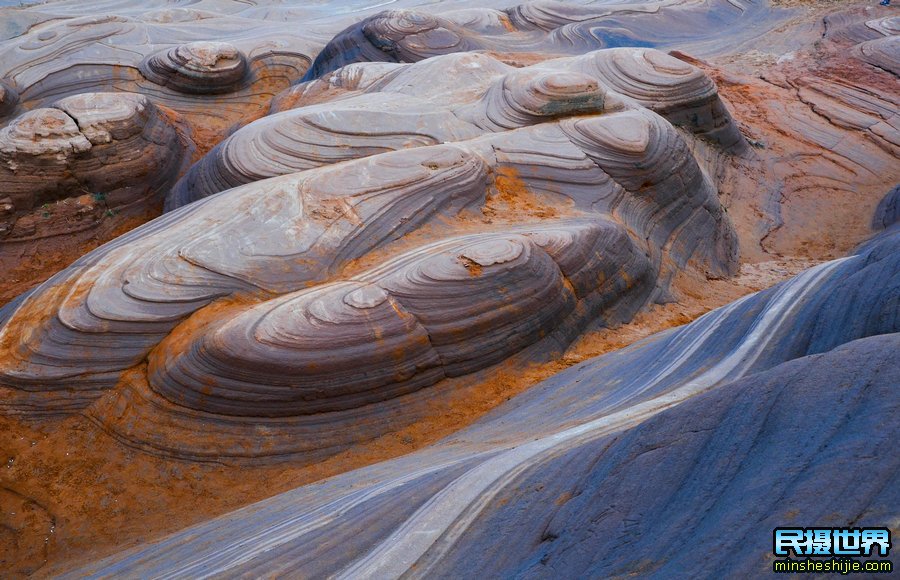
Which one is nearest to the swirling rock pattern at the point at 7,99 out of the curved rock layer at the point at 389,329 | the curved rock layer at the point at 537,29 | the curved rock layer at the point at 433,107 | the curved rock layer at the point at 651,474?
the curved rock layer at the point at 433,107

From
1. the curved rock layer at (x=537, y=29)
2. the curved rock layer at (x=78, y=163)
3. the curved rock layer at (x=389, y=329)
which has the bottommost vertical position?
the curved rock layer at (x=389, y=329)

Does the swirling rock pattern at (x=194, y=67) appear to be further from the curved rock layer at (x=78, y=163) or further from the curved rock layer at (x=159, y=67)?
the curved rock layer at (x=78, y=163)

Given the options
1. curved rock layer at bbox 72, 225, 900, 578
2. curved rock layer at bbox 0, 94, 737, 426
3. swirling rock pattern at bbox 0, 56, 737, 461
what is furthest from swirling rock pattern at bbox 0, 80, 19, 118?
curved rock layer at bbox 72, 225, 900, 578

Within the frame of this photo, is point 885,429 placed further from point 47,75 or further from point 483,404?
point 47,75

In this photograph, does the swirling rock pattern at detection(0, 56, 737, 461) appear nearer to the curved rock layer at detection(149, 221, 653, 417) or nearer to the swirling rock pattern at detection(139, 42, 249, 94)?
the curved rock layer at detection(149, 221, 653, 417)

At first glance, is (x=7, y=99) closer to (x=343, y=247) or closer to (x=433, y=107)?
(x=433, y=107)

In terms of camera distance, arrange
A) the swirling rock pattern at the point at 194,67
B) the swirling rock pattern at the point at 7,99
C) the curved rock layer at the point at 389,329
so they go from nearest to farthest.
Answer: the curved rock layer at the point at 389,329
the swirling rock pattern at the point at 7,99
the swirling rock pattern at the point at 194,67

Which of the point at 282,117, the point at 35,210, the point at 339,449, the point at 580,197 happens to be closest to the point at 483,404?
the point at 339,449
